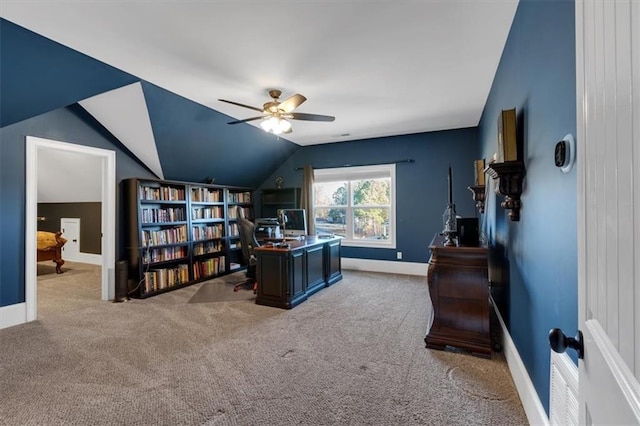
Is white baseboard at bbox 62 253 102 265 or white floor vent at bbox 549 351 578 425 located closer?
white floor vent at bbox 549 351 578 425

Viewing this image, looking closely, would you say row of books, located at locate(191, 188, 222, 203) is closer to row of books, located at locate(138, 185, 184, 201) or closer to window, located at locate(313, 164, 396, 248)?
row of books, located at locate(138, 185, 184, 201)

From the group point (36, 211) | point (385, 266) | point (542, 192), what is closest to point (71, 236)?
point (36, 211)

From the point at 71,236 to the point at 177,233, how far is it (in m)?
3.79

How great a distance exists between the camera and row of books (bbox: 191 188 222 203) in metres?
5.05

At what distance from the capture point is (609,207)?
0.56 meters

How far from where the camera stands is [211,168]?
520cm

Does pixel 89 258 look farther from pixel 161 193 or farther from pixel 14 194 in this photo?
pixel 14 194

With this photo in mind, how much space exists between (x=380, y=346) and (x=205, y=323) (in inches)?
69.4

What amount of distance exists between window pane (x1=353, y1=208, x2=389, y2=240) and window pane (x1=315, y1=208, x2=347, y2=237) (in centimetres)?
24

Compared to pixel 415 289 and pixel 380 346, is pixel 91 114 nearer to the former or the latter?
pixel 380 346

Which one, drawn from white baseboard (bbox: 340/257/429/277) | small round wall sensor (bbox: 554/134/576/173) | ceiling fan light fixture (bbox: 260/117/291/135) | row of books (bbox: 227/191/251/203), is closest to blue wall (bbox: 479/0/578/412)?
small round wall sensor (bbox: 554/134/576/173)

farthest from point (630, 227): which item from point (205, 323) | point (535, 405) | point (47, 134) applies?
point (47, 134)

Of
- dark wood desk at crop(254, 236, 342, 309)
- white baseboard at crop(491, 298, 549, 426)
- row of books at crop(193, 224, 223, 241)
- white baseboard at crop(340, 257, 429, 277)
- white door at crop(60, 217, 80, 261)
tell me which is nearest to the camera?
white baseboard at crop(491, 298, 549, 426)

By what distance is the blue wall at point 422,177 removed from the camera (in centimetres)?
487
